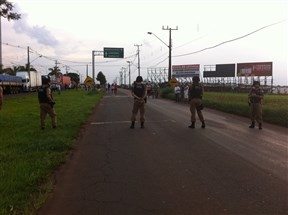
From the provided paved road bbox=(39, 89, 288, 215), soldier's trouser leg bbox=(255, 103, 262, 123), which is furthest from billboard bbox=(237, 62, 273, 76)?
paved road bbox=(39, 89, 288, 215)

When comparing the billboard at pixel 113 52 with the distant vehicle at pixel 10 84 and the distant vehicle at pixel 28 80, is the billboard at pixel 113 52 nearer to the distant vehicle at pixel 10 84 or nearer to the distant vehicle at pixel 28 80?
the distant vehicle at pixel 28 80

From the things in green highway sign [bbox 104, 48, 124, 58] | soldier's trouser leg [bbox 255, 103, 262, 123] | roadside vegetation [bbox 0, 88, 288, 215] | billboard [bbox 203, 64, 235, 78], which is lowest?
roadside vegetation [bbox 0, 88, 288, 215]

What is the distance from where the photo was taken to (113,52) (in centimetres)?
6662

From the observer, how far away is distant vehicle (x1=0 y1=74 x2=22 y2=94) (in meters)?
56.8

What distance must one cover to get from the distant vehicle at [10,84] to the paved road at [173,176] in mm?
46432

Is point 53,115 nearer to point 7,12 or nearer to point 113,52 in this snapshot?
point 7,12

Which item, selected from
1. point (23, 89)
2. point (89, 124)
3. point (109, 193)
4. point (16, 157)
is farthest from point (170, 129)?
point (23, 89)

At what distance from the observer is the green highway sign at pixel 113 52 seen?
66.2m

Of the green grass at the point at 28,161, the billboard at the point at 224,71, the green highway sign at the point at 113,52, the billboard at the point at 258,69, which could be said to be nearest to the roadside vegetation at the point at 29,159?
the green grass at the point at 28,161

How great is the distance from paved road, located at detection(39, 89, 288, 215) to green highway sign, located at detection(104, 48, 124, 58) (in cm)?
5355

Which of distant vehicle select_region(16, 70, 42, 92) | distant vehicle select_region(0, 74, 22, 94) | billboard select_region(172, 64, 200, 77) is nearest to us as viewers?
distant vehicle select_region(0, 74, 22, 94)

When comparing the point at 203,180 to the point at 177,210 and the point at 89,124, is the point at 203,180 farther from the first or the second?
the point at 89,124

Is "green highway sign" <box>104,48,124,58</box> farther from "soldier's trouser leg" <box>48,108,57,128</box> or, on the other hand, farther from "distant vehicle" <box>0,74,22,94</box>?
"soldier's trouser leg" <box>48,108,57,128</box>

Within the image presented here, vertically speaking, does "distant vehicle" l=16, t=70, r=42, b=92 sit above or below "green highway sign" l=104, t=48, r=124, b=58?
below
